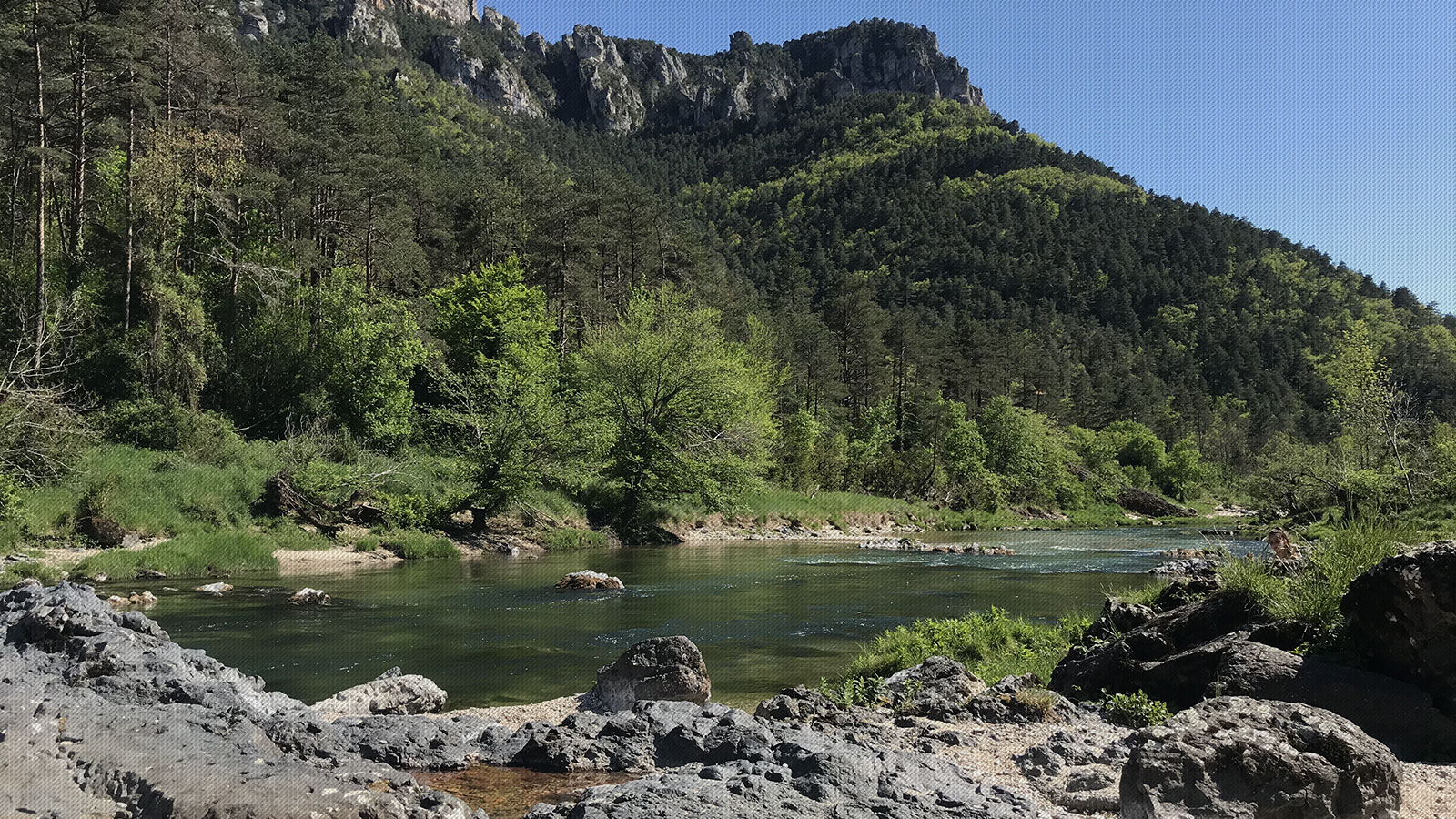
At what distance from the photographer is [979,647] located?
1278 centimetres

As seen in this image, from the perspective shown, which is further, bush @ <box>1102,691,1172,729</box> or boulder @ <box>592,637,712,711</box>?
boulder @ <box>592,637,712,711</box>

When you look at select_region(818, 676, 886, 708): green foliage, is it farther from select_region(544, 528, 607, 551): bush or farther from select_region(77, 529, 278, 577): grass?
select_region(544, 528, 607, 551): bush

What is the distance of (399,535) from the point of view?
30.3 meters

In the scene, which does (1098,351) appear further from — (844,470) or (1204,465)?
(844,470)

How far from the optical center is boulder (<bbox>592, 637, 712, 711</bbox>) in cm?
1039

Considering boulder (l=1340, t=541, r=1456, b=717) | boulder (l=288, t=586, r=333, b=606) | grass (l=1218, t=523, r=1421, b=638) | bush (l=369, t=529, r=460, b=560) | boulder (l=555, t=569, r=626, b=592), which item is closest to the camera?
boulder (l=1340, t=541, r=1456, b=717)

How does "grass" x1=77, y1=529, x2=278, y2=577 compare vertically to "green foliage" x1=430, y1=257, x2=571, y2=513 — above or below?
below

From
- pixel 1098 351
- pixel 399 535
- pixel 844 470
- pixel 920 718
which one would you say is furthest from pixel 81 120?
pixel 1098 351

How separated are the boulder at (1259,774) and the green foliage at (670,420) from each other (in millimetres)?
32224

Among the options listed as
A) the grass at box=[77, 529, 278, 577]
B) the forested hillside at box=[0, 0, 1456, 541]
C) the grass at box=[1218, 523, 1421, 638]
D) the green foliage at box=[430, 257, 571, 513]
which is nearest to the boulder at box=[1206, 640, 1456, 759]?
the grass at box=[1218, 523, 1421, 638]

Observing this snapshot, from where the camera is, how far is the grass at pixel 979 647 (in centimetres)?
1183

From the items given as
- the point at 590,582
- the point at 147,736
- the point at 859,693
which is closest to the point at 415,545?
the point at 590,582

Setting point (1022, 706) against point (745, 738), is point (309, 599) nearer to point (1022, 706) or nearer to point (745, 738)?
point (745, 738)

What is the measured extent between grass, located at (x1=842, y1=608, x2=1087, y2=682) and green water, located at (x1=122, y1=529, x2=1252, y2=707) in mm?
1056
